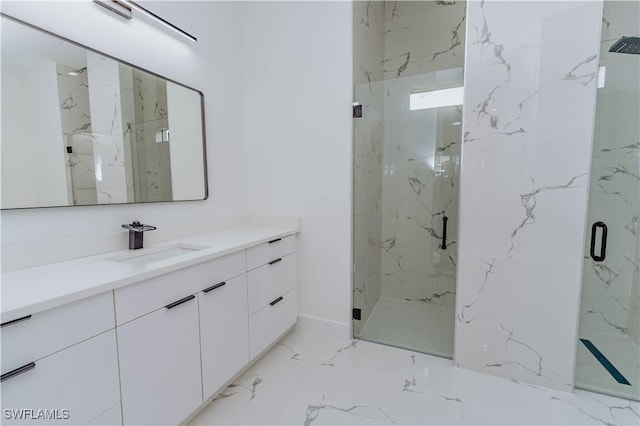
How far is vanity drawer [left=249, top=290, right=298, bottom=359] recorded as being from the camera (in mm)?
1860

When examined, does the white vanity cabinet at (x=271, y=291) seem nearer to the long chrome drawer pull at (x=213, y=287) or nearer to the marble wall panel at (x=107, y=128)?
the long chrome drawer pull at (x=213, y=287)

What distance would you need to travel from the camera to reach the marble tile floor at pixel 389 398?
5.03ft

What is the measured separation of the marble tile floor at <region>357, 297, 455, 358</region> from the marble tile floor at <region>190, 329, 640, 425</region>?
0.16 meters

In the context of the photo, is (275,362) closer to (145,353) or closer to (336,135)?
(145,353)

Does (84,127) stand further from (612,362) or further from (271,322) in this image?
(612,362)

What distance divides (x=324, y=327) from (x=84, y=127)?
2.09 m

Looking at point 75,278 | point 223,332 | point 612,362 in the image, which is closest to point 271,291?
point 223,332

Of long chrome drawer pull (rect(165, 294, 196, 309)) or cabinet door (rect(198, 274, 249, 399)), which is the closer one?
long chrome drawer pull (rect(165, 294, 196, 309))

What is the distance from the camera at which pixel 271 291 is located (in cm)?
204

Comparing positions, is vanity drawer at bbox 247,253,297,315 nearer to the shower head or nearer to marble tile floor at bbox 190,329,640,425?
marble tile floor at bbox 190,329,640,425

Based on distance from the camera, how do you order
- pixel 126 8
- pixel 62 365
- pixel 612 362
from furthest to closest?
pixel 612 362, pixel 126 8, pixel 62 365

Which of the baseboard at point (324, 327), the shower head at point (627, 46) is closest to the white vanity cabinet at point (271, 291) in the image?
the baseboard at point (324, 327)

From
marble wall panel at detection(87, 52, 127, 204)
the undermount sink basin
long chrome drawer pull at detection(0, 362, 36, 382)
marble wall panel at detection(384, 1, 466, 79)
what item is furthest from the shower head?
long chrome drawer pull at detection(0, 362, 36, 382)

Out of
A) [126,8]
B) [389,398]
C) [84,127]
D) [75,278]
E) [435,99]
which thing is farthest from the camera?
[435,99]
